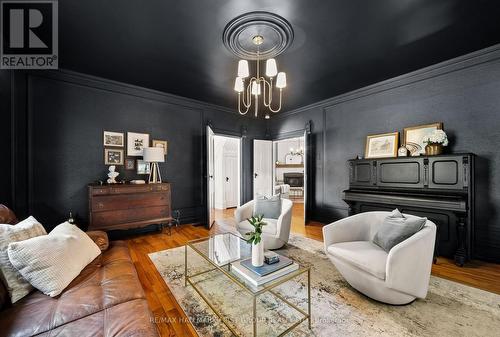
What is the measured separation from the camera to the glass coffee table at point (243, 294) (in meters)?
1.54

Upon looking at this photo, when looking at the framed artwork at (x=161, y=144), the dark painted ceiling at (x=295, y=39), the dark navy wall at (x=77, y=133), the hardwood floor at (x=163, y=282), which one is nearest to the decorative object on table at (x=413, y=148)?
the dark painted ceiling at (x=295, y=39)

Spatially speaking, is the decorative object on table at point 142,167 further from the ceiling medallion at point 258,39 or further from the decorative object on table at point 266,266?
the decorative object on table at point 266,266

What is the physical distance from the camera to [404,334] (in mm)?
1509

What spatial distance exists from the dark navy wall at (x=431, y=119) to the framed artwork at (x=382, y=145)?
12 cm

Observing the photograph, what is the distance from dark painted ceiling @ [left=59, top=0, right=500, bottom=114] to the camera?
2.03 meters

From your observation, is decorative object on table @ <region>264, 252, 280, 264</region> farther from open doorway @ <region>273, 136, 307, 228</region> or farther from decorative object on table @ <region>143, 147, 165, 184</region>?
open doorway @ <region>273, 136, 307, 228</region>

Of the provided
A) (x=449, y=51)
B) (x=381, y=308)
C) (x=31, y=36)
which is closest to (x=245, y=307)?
(x=381, y=308)

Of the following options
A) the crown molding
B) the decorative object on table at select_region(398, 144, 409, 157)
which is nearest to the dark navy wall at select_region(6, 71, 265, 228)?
the crown molding

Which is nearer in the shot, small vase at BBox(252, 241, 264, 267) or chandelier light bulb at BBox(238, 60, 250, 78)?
small vase at BBox(252, 241, 264, 267)

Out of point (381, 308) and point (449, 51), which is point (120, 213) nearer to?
point (381, 308)

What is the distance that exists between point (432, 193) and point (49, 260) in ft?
13.7

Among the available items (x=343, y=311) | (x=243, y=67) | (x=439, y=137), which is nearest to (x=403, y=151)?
(x=439, y=137)

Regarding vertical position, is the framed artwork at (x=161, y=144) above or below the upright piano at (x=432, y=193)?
above

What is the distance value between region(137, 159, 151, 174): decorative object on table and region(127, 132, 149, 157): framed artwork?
0.14 meters
